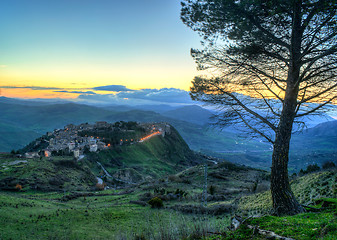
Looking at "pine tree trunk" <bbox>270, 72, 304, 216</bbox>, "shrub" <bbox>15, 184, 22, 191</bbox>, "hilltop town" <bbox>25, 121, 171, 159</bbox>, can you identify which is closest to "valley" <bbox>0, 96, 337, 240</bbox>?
"shrub" <bbox>15, 184, 22, 191</bbox>

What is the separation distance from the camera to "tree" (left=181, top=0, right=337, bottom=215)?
661cm

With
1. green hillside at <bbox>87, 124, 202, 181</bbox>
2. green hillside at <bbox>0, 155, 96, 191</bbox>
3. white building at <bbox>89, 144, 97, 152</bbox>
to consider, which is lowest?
green hillside at <bbox>87, 124, 202, 181</bbox>

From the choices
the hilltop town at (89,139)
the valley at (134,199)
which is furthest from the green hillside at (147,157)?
the hilltop town at (89,139)

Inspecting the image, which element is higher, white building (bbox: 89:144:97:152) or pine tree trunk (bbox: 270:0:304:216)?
pine tree trunk (bbox: 270:0:304:216)

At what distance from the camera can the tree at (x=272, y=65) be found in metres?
6.61

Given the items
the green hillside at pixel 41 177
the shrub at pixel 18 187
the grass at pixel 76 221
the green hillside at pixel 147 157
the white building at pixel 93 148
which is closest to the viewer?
the grass at pixel 76 221

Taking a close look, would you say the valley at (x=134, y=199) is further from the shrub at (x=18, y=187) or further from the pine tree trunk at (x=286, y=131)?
the pine tree trunk at (x=286, y=131)

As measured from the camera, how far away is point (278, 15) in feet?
23.3

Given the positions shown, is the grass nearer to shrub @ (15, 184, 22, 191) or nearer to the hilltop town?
shrub @ (15, 184, 22, 191)

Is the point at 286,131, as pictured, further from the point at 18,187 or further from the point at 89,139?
the point at 89,139

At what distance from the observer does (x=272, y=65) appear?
7918 millimetres

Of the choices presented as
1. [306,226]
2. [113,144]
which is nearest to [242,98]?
[306,226]

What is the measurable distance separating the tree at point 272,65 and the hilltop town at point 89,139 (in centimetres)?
6425

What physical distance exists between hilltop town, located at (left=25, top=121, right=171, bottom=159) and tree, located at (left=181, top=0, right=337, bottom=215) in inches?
2529
